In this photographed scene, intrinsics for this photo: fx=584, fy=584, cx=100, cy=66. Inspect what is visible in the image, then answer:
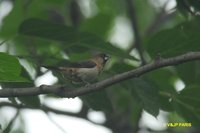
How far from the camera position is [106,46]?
5.98 metres

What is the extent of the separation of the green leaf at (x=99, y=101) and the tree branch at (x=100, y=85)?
929 millimetres

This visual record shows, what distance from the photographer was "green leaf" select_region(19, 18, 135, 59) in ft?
19.4

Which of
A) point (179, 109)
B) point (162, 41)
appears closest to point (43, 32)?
point (162, 41)

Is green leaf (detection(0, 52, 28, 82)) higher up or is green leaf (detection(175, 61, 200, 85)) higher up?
green leaf (detection(175, 61, 200, 85))

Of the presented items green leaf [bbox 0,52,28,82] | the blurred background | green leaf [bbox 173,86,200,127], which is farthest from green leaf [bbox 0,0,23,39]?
green leaf [bbox 0,52,28,82]

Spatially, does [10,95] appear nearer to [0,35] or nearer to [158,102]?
[158,102]

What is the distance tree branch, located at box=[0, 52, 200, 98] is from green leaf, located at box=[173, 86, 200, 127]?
3.74ft

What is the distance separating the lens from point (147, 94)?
18.7 ft

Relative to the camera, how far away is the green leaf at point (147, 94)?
557 cm

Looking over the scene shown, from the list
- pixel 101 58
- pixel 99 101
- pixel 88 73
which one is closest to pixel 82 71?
pixel 88 73

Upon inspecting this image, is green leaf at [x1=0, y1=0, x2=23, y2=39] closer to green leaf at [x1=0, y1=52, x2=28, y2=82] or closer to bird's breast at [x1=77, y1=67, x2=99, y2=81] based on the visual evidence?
bird's breast at [x1=77, y1=67, x2=99, y2=81]

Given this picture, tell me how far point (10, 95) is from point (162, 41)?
5.51 ft

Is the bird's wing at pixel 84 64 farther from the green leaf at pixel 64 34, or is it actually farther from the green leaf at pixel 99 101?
the green leaf at pixel 99 101

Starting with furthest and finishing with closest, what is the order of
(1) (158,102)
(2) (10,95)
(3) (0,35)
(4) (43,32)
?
(3) (0,35) < (4) (43,32) < (1) (158,102) < (2) (10,95)
